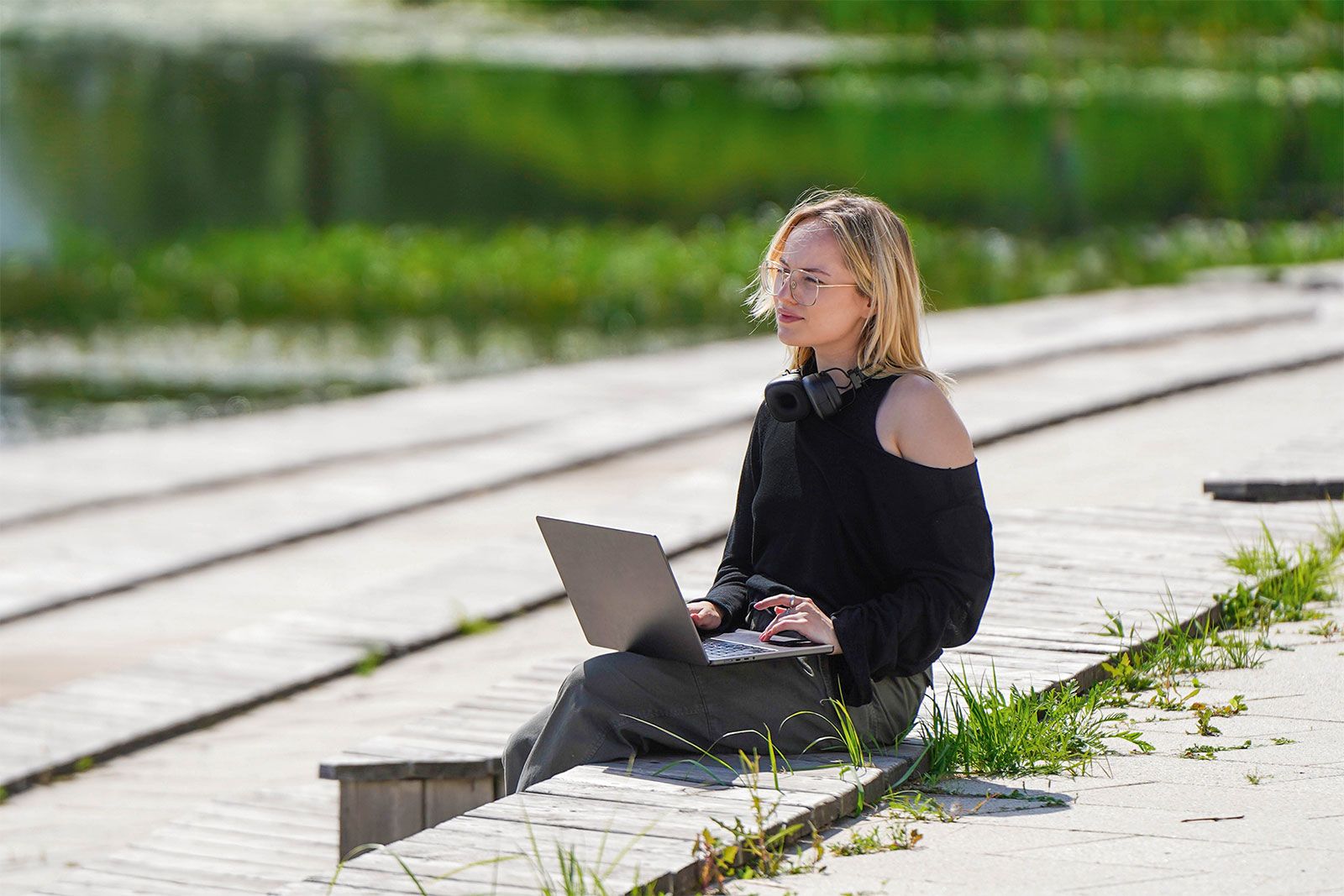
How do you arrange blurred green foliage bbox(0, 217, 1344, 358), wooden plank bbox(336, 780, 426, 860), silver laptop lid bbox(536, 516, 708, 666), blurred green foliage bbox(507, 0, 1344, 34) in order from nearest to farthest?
silver laptop lid bbox(536, 516, 708, 666) → wooden plank bbox(336, 780, 426, 860) → blurred green foliage bbox(0, 217, 1344, 358) → blurred green foliage bbox(507, 0, 1344, 34)

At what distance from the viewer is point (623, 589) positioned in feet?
11.0

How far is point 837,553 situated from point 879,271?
1.66 feet

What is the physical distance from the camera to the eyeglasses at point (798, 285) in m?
3.48

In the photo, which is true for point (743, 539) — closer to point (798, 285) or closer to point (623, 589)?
point (623, 589)

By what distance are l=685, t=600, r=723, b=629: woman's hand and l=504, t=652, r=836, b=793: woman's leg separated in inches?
3.7

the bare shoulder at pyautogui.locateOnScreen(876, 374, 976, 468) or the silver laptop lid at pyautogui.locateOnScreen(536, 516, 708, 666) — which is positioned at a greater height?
the bare shoulder at pyautogui.locateOnScreen(876, 374, 976, 468)

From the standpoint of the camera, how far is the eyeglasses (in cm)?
348

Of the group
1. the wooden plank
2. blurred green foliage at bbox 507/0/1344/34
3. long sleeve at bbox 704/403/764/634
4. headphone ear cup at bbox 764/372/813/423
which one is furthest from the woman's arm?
blurred green foliage at bbox 507/0/1344/34

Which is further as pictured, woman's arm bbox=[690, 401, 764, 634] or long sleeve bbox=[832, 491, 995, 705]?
woman's arm bbox=[690, 401, 764, 634]

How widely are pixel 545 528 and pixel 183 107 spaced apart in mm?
29983

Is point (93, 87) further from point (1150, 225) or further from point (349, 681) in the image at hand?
point (349, 681)

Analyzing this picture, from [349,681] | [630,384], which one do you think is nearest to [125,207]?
[630,384]

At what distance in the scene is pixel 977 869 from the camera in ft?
9.55

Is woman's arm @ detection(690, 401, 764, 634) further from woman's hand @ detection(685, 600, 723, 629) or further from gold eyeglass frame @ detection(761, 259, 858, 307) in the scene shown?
gold eyeglass frame @ detection(761, 259, 858, 307)
